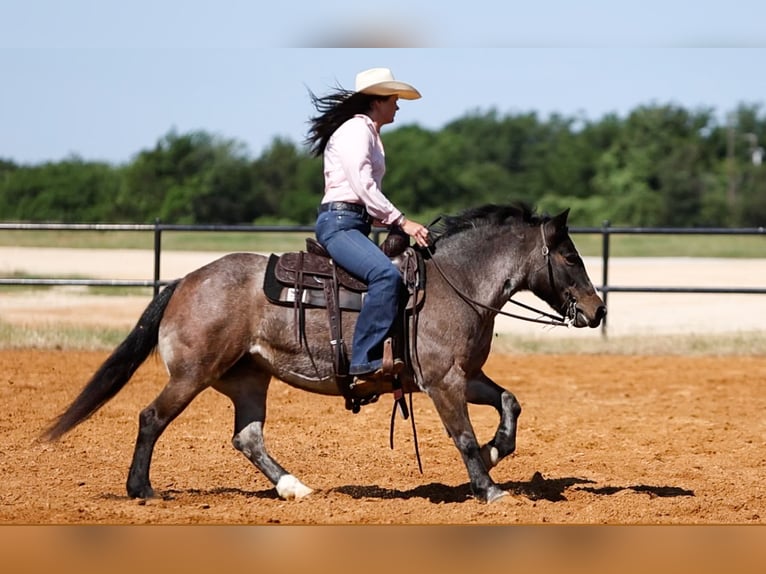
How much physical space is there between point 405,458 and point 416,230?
2298 mm

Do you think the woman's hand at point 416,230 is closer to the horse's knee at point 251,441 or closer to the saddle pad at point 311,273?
the saddle pad at point 311,273

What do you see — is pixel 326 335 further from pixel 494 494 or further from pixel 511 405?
pixel 494 494

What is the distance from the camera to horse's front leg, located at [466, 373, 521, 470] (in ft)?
21.8

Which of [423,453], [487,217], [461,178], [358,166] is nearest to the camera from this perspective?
[358,166]

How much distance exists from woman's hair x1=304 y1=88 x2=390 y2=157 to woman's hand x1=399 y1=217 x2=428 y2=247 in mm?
692

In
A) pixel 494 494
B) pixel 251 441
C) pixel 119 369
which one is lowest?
pixel 494 494

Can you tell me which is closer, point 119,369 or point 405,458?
point 119,369

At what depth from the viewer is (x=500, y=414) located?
21.9 feet

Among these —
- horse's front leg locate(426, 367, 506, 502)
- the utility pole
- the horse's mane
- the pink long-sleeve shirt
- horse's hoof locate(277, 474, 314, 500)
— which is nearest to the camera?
the pink long-sleeve shirt

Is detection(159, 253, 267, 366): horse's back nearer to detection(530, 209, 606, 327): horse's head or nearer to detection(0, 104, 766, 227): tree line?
detection(530, 209, 606, 327): horse's head

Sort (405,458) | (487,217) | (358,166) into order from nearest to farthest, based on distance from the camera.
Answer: (358,166) < (487,217) < (405,458)

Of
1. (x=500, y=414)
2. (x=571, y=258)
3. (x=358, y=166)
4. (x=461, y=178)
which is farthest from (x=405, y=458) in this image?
(x=461, y=178)

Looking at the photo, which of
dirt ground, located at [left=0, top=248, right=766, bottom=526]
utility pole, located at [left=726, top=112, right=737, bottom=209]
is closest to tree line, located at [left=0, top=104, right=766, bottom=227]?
utility pole, located at [left=726, top=112, right=737, bottom=209]

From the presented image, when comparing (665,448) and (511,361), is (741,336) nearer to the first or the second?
(511,361)
